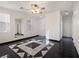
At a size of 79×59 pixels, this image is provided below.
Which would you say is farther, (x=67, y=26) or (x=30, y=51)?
(x=67, y=26)

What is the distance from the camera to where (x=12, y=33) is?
166 inches

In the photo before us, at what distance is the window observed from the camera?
363cm

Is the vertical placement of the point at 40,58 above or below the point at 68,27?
below

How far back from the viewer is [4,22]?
377 centimetres

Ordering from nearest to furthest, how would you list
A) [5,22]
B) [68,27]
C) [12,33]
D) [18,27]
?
[18,27] → [5,22] → [12,33] → [68,27]

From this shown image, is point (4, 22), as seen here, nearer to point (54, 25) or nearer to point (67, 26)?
point (54, 25)

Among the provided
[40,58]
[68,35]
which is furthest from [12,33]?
[68,35]

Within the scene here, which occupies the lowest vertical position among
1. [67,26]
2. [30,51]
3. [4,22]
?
[30,51]

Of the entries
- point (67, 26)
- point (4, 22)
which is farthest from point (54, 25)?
point (4, 22)

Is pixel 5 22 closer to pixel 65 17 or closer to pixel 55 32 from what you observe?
pixel 55 32

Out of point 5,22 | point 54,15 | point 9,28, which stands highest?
point 54,15

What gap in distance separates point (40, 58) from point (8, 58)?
113 cm

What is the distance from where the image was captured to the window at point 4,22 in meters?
3.63

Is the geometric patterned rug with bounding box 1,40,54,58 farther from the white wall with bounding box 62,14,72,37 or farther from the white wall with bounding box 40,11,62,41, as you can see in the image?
the white wall with bounding box 62,14,72,37
